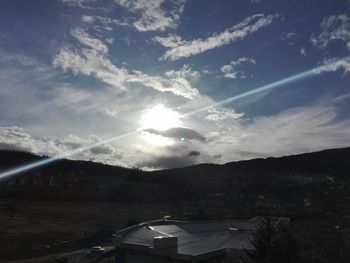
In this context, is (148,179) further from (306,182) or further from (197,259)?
(197,259)

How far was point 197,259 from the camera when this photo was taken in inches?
906

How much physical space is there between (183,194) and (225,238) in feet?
369

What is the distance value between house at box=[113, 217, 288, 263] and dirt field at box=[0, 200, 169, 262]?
88.1ft

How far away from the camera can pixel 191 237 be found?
29500 millimetres

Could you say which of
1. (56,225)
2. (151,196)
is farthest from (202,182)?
(56,225)

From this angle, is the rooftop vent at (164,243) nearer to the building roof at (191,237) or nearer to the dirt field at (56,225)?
the building roof at (191,237)

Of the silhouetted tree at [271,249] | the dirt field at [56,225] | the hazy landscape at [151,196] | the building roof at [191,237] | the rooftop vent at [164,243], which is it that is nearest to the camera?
the silhouetted tree at [271,249]

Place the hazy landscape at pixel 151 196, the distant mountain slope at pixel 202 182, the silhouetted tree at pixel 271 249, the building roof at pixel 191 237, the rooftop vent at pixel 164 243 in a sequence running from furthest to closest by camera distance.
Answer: the distant mountain slope at pixel 202 182 < the hazy landscape at pixel 151 196 < the building roof at pixel 191 237 < the rooftop vent at pixel 164 243 < the silhouetted tree at pixel 271 249

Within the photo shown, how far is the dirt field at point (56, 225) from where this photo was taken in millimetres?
58594

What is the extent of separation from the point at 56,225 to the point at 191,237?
59.9 m

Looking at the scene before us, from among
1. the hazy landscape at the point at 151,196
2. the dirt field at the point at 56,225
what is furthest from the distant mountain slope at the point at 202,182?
the dirt field at the point at 56,225

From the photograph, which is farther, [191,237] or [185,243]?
[191,237]

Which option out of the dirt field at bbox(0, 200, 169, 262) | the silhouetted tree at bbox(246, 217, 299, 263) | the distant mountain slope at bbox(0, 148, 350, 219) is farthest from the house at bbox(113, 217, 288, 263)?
the distant mountain slope at bbox(0, 148, 350, 219)

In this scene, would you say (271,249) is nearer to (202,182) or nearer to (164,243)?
(164,243)
